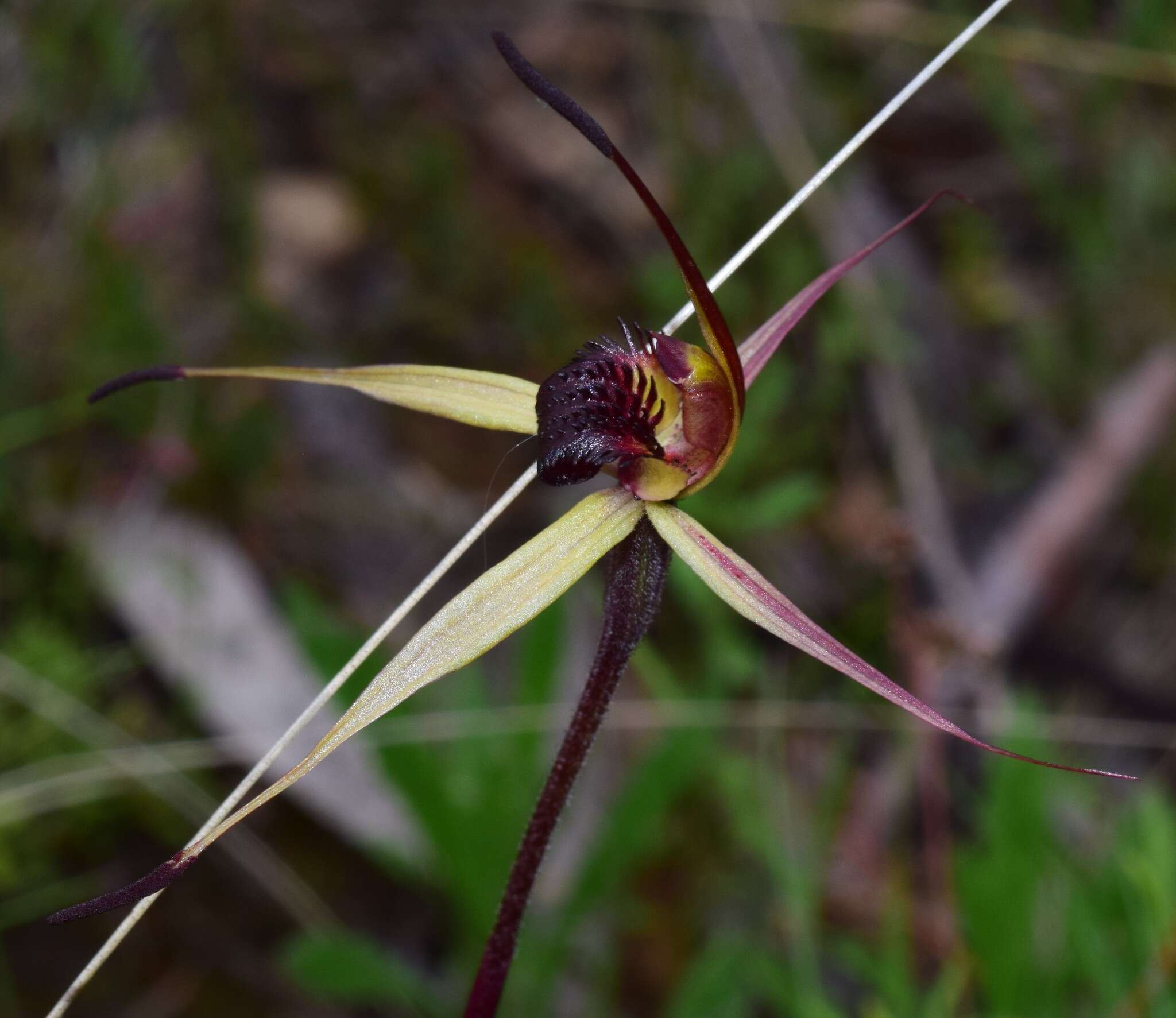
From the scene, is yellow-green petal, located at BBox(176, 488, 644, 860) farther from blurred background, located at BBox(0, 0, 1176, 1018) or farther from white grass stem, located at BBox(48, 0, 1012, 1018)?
blurred background, located at BBox(0, 0, 1176, 1018)

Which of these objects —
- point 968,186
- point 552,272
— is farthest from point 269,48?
point 968,186

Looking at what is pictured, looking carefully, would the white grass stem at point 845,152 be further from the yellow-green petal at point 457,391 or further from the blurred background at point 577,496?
the blurred background at point 577,496

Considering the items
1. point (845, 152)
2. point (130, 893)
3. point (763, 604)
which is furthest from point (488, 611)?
point (845, 152)

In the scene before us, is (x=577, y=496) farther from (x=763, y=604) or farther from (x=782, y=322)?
(x=763, y=604)

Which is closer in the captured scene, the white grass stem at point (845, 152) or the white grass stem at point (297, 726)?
the white grass stem at point (297, 726)

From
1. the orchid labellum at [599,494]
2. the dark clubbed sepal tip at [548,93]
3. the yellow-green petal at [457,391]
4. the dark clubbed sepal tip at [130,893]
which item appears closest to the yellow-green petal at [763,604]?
the orchid labellum at [599,494]

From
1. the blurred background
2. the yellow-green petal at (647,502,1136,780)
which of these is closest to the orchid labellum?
the yellow-green petal at (647,502,1136,780)
